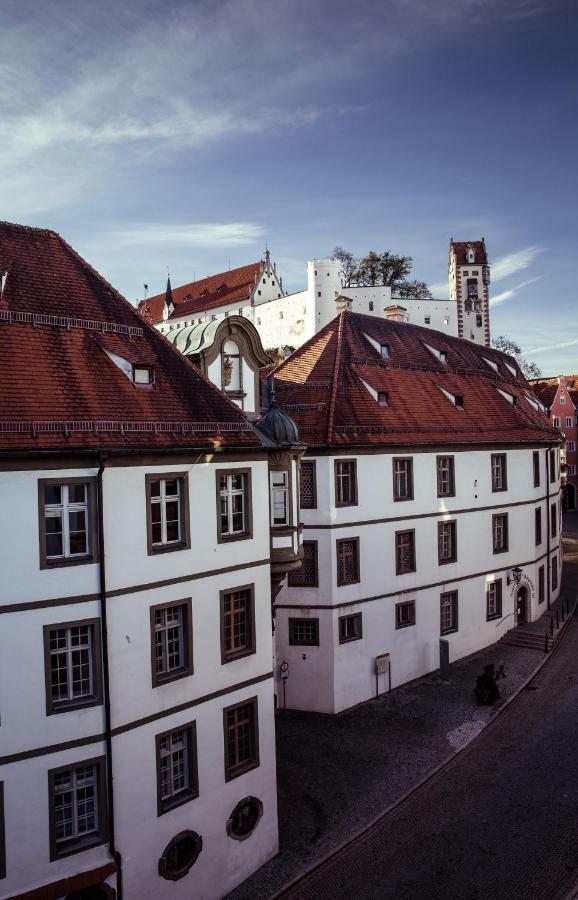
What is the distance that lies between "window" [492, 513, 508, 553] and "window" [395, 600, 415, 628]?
20.0 feet

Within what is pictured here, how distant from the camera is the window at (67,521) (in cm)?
1261

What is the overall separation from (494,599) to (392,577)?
7.40 metres

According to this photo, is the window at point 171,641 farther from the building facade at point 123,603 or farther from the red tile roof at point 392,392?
the red tile roof at point 392,392

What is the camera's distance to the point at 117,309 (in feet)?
54.0

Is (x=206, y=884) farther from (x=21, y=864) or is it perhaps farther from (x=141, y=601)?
(x=141, y=601)

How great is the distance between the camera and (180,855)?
1445 cm

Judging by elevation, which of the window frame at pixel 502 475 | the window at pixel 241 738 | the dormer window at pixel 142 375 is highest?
the dormer window at pixel 142 375

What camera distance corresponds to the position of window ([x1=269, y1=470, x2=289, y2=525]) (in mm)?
17578

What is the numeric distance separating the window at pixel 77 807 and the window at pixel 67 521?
4003 millimetres

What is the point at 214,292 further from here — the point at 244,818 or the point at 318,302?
the point at 244,818

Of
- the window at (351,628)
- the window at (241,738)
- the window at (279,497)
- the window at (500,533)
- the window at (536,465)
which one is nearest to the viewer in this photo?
the window at (241,738)

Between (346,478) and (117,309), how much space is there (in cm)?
1106

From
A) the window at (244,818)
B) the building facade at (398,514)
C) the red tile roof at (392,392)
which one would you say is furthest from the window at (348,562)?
the window at (244,818)

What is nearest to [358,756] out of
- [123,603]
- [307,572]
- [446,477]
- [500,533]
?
[307,572]
